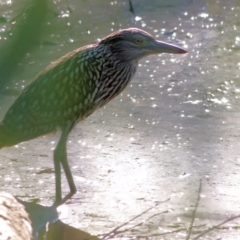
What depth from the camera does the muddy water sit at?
207 inches

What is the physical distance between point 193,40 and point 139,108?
1815 millimetres

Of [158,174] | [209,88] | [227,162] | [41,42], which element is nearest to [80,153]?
[158,174]

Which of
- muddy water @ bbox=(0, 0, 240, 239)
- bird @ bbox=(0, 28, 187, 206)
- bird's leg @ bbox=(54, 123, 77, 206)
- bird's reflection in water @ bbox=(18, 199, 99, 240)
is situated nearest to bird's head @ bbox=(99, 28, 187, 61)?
bird @ bbox=(0, 28, 187, 206)

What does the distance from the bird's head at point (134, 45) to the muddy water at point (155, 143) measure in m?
0.79

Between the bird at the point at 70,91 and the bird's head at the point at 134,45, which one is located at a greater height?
the bird's head at the point at 134,45

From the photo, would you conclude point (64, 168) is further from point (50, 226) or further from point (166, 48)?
point (166, 48)

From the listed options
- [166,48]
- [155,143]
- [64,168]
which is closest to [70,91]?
[64,168]

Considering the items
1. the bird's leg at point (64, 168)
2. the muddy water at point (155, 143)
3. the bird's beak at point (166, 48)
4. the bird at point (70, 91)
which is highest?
the bird's beak at point (166, 48)

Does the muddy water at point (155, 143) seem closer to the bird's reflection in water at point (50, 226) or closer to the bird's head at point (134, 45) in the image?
the bird's reflection in water at point (50, 226)

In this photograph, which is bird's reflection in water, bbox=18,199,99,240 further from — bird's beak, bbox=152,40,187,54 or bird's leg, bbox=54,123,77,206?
bird's beak, bbox=152,40,187,54

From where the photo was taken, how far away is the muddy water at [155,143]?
527cm

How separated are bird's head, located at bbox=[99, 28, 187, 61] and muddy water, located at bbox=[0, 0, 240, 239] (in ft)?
2.58

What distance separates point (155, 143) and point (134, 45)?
0.90 meters

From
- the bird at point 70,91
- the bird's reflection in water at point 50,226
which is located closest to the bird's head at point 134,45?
the bird at point 70,91
